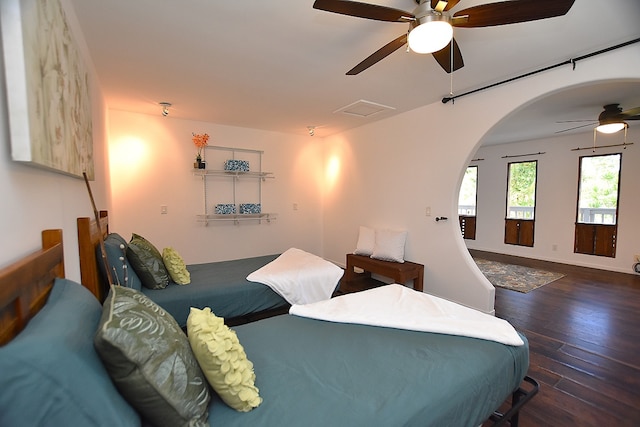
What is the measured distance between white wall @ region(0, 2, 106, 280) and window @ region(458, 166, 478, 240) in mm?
7476

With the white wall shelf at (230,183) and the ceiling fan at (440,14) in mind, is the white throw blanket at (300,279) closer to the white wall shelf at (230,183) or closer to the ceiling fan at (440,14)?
the white wall shelf at (230,183)

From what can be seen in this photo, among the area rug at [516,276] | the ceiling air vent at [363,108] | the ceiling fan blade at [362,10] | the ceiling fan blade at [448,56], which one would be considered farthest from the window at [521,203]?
the ceiling fan blade at [362,10]

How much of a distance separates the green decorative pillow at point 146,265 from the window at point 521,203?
23.1 ft

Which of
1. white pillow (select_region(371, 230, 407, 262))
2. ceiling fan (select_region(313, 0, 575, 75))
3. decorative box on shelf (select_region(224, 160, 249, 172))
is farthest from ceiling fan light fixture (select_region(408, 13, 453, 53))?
decorative box on shelf (select_region(224, 160, 249, 172))

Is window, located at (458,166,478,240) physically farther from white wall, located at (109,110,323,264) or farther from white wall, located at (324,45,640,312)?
white wall, located at (109,110,323,264)

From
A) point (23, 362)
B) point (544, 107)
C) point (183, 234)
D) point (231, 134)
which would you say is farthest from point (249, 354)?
point (544, 107)

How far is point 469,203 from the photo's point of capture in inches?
295

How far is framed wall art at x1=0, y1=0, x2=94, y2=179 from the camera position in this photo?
0.87m

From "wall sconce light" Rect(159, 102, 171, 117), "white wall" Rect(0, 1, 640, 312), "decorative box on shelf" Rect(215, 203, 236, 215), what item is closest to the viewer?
"white wall" Rect(0, 1, 640, 312)

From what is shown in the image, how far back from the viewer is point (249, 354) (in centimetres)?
142

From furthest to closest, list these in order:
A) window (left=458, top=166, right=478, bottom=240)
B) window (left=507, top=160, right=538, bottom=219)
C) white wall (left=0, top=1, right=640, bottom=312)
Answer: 1. window (left=458, top=166, right=478, bottom=240)
2. window (left=507, top=160, right=538, bottom=219)
3. white wall (left=0, top=1, right=640, bottom=312)

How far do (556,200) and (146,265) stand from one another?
727cm

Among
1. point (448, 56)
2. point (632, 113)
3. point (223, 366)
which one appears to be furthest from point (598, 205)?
point (223, 366)

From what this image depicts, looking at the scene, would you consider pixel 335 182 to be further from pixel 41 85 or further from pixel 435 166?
pixel 41 85
